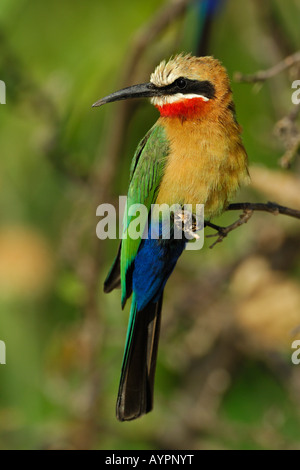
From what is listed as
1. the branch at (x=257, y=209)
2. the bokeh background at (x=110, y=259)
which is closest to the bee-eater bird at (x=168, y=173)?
the branch at (x=257, y=209)

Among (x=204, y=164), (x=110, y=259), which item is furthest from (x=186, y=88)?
(x=110, y=259)

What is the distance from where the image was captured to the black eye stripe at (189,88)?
1346mm

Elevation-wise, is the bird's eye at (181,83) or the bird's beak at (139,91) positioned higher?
the bird's eye at (181,83)

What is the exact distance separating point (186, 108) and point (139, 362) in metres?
0.57

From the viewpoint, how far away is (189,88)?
1367 millimetres

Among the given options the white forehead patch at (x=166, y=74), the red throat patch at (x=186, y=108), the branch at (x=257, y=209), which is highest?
the red throat patch at (x=186, y=108)

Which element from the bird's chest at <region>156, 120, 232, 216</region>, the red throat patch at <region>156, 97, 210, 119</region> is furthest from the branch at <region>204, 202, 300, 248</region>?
the red throat patch at <region>156, 97, 210, 119</region>

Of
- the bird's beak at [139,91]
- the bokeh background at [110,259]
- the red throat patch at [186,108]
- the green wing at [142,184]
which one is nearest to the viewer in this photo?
the bird's beak at [139,91]

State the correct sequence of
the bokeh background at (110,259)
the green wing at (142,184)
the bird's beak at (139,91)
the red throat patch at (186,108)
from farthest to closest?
the bokeh background at (110,259), the green wing at (142,184), the red throat patch at (186,108), the bird's beak at (139,91)

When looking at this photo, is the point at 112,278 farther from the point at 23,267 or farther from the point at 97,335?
the point at 23,267

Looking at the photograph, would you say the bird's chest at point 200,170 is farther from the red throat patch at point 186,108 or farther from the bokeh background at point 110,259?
the bokeh background at point 110,259

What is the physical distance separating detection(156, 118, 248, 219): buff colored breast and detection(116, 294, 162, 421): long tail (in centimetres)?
31

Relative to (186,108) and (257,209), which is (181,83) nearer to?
(186,108)

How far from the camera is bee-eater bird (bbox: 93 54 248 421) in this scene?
1.36 metres
